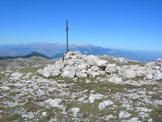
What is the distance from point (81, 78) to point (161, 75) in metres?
11.7

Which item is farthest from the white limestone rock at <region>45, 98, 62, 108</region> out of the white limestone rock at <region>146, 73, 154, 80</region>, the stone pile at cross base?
the white limestone rock at <region>146, 73, 154, 80</region>

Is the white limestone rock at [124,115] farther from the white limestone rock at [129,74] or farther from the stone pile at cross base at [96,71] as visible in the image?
the white limestone rock at [129,74]

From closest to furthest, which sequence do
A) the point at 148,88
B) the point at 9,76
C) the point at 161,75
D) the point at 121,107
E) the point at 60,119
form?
the point at 60,119
the point at 121,107
the point at 148,88
the point at 161,75
the point at 9,76

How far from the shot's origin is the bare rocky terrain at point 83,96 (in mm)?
21562

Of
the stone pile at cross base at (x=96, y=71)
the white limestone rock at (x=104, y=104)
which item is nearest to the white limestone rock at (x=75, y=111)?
the white limestone rock at (x=104, y=104)

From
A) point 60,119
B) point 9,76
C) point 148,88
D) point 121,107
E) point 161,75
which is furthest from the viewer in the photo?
point 9,76

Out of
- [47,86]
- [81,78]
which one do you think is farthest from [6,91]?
[81,78]

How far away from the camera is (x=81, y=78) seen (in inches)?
1553

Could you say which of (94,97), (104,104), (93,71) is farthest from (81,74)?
(104,104)

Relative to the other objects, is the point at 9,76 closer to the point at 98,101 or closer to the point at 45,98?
the point at 45,98

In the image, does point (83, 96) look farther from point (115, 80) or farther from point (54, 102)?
point (115, 80)

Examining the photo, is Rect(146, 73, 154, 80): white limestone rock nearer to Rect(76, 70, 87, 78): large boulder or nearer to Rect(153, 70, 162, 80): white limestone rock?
Rect(153, 70, 162, 80): white limestone rock

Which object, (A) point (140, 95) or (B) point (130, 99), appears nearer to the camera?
(B) point (130, 99)

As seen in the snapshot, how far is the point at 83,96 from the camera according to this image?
27031 millimetres
